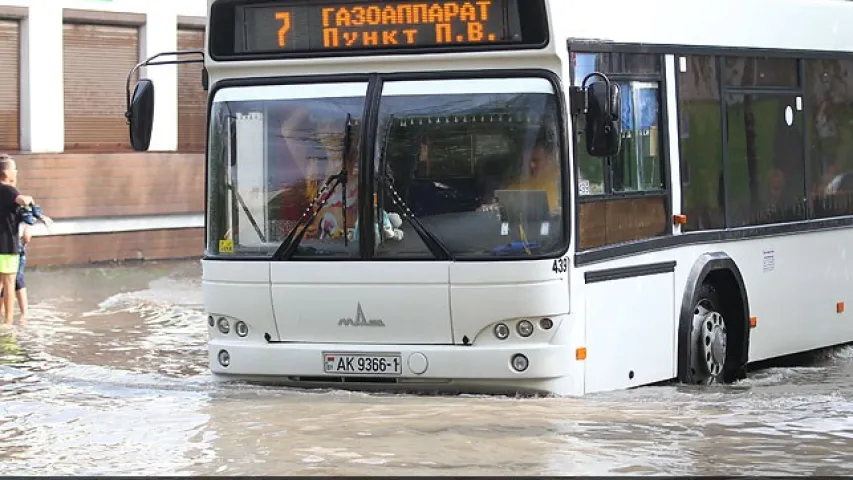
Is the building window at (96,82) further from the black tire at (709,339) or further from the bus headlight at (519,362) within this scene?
the bus headlight at (519,362)

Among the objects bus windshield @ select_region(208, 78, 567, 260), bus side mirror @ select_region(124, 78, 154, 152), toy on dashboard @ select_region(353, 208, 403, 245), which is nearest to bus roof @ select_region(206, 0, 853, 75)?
bus windshield @ select_region(208, 78, 567, 260)

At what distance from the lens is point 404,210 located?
11.6 metres

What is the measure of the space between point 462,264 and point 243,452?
7.08 ft

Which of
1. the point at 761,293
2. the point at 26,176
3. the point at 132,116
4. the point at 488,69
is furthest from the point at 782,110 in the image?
the point at 26,176

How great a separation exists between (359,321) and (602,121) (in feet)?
6.35

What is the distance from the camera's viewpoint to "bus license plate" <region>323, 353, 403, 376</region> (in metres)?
11.8

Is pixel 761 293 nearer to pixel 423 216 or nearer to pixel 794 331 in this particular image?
pixel 794 331

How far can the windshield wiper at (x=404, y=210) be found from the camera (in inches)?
454

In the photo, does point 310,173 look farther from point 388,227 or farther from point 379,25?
point 379,25

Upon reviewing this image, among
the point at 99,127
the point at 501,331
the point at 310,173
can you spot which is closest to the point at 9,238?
the point at 99,127

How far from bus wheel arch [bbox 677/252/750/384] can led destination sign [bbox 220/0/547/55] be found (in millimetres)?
2648

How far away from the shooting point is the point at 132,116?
12484 mm

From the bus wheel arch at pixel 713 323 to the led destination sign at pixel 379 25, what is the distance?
8.69ft

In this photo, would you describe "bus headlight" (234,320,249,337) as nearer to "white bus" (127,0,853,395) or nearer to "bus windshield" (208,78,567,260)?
"white bus" (127,0,853,395)
